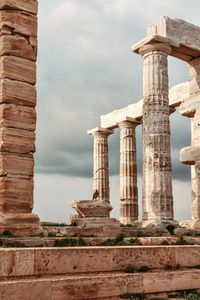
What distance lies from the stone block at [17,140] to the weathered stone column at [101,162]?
829 inches

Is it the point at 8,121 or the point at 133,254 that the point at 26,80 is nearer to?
the point at 8,121

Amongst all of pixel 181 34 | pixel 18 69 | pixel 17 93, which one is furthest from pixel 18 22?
pixel 181 34

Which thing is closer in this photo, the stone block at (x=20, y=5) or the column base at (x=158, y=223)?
the stone block at (x=20, y=5)

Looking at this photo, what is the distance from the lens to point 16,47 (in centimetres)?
1483

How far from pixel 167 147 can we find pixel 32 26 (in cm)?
1080

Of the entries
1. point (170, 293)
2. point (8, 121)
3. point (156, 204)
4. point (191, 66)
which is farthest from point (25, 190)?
point (191, 66)

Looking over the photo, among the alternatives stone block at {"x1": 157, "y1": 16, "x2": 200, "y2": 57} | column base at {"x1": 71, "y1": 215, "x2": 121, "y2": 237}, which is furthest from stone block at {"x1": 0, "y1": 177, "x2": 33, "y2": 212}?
stone block at {"x1": 157, "y1": 16, "x2": 200, "y2": 57}

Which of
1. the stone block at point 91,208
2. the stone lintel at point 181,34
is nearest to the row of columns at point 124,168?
the stone lintel at point 181,34

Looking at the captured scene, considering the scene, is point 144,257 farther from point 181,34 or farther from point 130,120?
point 130,120

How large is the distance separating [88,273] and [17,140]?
657 cm

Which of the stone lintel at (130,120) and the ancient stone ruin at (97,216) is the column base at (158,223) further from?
the stone lintel at (130,120)

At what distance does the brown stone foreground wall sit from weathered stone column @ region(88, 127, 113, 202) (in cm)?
2518

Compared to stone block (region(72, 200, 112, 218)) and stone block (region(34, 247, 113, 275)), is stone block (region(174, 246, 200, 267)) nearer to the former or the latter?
stone block (region(34, 247, 113, 275))

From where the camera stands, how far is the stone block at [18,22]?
48.6 ft
